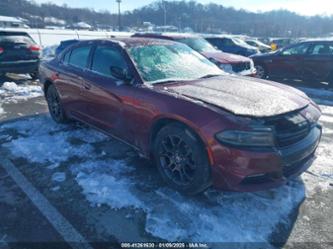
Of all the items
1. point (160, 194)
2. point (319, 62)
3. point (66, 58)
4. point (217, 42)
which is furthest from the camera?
point (217, 42)

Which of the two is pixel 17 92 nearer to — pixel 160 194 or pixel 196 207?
pixel 160 194

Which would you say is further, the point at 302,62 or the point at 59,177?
the point at 302,62

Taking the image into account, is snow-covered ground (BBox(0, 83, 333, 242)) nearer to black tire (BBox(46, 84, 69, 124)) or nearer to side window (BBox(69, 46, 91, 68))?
black tire (BBox(46, 84, 69, 124))

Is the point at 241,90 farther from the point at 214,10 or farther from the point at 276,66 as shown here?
the point at 214,10

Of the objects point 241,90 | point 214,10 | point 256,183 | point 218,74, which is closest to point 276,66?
point 218,74

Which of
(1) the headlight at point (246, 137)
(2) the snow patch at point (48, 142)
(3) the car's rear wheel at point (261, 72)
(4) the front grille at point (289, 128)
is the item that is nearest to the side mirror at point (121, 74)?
(2) the snow patch at point (48, 142)

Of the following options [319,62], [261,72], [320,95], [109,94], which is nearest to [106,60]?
[109,94]

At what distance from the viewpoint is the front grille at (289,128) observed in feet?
9.62

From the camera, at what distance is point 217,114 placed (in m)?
2.91

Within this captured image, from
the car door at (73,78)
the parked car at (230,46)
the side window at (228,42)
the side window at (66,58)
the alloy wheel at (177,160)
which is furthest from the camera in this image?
the side window at (228,42)

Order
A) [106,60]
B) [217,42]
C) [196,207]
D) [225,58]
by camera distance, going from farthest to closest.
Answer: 1. [217,42]
2. [225,58]
3. [106,60]
4. [196,207]

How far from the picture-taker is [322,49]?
9578mm

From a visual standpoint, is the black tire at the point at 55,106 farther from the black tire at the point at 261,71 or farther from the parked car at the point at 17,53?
the black tire at the point at 261,71

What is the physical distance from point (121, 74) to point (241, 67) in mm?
5747
